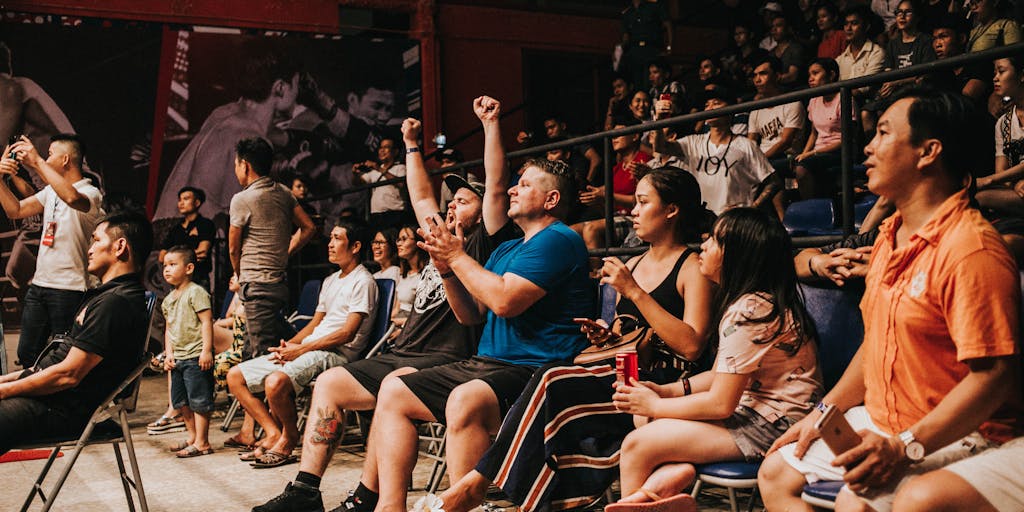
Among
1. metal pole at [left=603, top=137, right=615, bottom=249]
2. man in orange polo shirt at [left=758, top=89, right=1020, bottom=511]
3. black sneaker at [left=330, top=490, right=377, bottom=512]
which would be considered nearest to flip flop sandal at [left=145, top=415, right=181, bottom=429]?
black sneaker at [left=330, top=490, right=377, bottom=512]

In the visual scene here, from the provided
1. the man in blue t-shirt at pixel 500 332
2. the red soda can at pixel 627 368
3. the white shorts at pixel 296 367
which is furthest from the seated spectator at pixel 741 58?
the red soda can at pixel 627 368

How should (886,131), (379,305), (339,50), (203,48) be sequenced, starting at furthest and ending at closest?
(339,50) → (203,48) → (379,305) → (886,131)

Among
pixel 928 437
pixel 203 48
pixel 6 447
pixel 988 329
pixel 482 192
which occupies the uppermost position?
pixel 203 48

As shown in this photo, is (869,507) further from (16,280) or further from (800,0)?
(16,280)

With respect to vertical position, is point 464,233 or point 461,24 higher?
point 461,24

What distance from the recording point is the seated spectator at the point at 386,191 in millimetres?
8227

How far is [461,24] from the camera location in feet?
37.3

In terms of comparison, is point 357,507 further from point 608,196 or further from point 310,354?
point 608,196

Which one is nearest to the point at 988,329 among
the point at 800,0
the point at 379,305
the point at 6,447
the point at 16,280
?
the point at 6,447

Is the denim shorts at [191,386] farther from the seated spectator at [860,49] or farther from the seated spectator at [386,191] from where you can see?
the seated spectator at [860,49]

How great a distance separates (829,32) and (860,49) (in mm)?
1178

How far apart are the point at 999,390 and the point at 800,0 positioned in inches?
320

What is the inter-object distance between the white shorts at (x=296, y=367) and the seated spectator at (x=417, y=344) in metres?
0.83

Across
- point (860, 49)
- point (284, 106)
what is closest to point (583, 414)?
point (860, 49)
